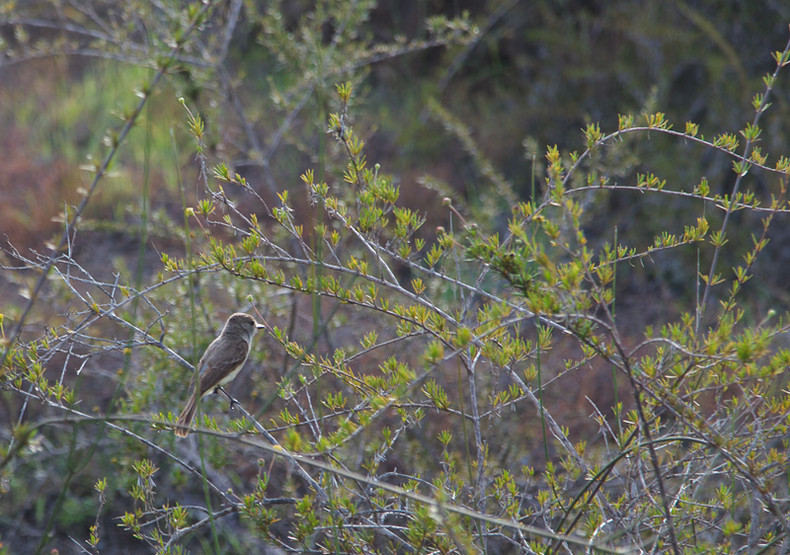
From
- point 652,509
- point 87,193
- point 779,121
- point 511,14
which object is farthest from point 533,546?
point 511,14

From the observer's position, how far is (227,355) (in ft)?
13.3

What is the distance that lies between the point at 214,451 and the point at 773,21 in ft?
19.4

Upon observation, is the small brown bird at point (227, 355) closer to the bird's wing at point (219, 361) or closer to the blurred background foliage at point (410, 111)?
A: the bird's wing at point (219, 361)

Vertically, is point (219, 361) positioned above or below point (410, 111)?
below

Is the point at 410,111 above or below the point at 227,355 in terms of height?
above

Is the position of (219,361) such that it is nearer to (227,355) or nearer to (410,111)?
(227,355)

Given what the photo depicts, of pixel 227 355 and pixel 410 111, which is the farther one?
pixel 410 111

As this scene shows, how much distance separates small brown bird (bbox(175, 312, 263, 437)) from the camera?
396cm

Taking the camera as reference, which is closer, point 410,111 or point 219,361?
point 219,361

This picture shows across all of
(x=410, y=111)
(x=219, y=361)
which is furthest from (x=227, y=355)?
(x=410, y=111)

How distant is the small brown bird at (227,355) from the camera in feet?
13.0

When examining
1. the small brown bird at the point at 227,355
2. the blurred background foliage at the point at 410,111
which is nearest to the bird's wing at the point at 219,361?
the small brown bird at the point at 227,355

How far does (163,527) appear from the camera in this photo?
488cm

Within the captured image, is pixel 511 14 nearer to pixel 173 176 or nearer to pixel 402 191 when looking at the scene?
pixel 402 191
